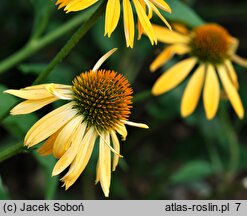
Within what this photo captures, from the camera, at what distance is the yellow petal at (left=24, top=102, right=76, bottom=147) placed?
103 centimetres

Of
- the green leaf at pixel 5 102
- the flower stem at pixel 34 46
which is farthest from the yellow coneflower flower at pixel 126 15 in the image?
the flower stem at pixel 34 46

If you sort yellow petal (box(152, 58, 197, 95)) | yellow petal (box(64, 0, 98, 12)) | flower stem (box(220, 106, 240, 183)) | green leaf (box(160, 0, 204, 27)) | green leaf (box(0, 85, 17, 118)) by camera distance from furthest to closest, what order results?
flower stem (box(220, 106, 240, 183)), yellow petal (box(152, 58, 197, 95)), green leaf (box(160, 0, 204, 27)), green leaf (box(0, 85, 17, 118)), yellow petal (box(64, 0, 98, 12))

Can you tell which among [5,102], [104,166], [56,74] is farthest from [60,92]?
[56,74]

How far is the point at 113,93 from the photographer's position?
1191 mm

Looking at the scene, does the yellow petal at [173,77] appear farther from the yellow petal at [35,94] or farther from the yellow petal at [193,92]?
the yellow petal at [35,94]

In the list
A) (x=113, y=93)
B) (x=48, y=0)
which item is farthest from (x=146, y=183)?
(x=113, y=93)

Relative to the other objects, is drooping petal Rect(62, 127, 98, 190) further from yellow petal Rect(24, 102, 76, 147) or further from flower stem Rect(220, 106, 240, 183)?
flower stem Rect(220, 106, 240, 183)

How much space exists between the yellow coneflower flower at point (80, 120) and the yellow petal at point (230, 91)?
709 millimetres

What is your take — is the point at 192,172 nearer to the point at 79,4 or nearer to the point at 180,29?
the point at 180,29

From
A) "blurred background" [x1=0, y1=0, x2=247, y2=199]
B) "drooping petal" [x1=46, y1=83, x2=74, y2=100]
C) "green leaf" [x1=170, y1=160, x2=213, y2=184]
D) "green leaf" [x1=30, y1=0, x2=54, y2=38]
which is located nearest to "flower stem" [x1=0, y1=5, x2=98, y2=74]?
"green leaf" [x1=30, y1=0, x2=54, y2=38]

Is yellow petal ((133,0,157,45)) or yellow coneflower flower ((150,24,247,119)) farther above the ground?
yellow petal ((133,0,157,45))

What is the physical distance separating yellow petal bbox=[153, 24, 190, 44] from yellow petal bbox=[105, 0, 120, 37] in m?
0.84

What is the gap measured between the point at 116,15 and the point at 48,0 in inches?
25.9
